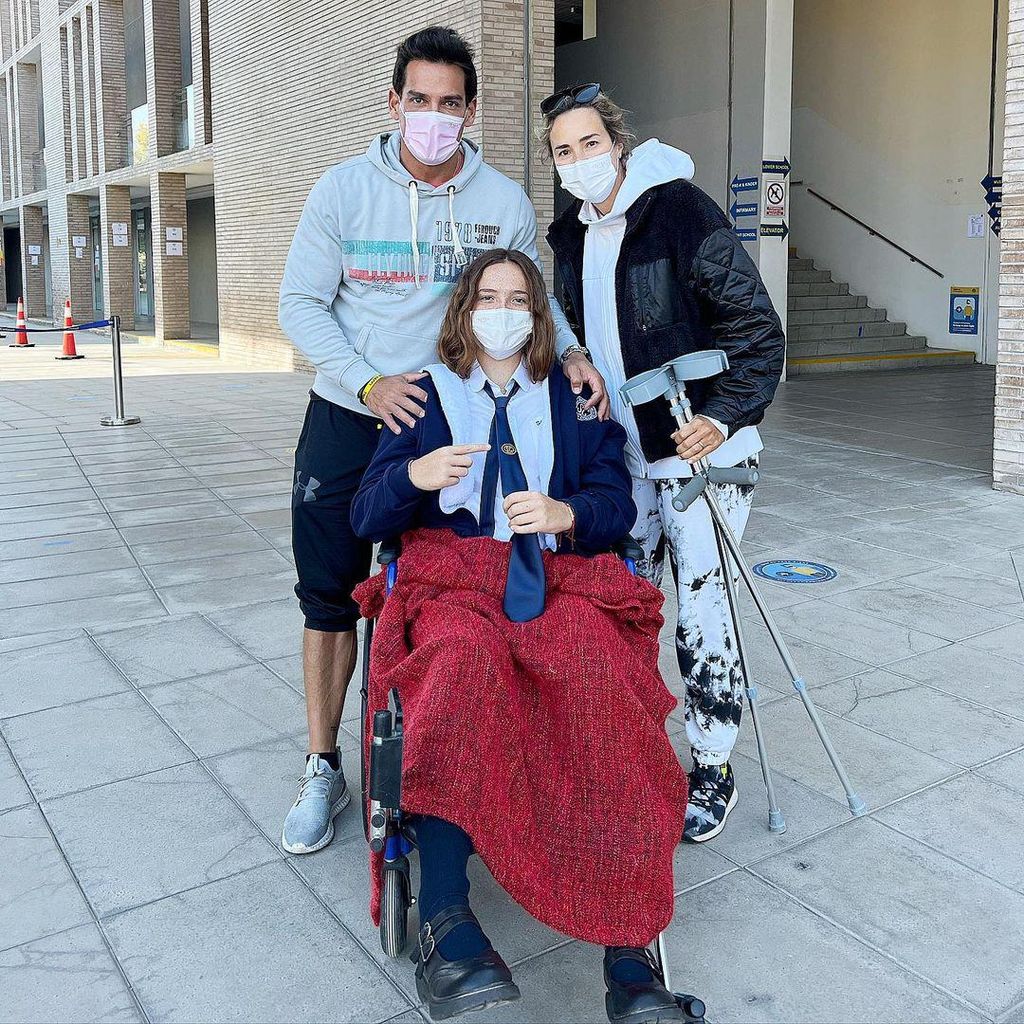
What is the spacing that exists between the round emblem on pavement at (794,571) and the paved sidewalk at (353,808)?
11 cm

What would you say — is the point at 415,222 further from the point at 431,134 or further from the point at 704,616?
the point at 704,616

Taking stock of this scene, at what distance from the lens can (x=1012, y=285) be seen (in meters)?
6.66

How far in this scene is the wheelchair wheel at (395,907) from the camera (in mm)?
2211

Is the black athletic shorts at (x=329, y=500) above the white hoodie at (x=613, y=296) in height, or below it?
below

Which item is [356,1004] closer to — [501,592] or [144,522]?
[501,592]

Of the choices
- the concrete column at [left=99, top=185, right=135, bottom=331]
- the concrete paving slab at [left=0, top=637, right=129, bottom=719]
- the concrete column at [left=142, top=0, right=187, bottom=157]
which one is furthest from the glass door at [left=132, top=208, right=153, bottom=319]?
the concrete paving slab at [left=0, top=637, right=129, bottom=719]

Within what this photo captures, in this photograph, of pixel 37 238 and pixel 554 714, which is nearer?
pixel 554 714

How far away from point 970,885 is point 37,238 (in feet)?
112

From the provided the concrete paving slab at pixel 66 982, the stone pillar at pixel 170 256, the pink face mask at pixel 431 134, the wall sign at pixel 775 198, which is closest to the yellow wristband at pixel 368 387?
the pink face mask at pixel 431 134

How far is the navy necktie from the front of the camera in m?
2.48

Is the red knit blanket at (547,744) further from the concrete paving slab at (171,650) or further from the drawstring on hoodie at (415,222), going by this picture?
the concrete paving slab at (171,650)

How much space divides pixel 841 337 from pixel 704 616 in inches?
522

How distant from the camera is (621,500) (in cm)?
267

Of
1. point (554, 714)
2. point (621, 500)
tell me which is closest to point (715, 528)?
point (621, 500)
